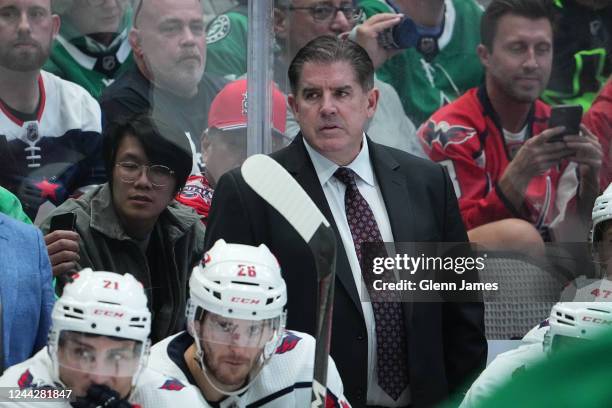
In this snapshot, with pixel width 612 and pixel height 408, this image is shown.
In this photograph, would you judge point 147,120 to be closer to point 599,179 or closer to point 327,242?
point 327,242

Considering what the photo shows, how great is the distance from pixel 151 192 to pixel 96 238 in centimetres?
21

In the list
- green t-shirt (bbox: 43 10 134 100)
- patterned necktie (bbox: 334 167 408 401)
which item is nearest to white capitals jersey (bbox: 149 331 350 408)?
patterned necktie (bbox: 334 167 408 401)

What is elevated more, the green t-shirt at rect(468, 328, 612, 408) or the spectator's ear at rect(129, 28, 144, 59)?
the spectator's ear at rect(129, 28, 144, 59)

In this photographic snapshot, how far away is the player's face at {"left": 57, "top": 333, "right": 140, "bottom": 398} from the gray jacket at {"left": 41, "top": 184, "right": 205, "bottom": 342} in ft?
0.92

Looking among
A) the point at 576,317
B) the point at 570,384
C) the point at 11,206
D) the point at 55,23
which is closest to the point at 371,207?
the point at 576,317

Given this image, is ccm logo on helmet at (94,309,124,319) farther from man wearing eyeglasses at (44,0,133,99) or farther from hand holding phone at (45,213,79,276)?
man wearing eyeglasses at (44,0,133,99)

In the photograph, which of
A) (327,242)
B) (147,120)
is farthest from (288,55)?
(327,242)

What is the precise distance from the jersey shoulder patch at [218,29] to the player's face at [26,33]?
0.43 meters

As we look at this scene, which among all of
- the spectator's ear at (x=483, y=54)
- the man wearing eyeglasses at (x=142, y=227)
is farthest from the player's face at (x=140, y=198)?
the spectator's ear at (x=483, y=54)

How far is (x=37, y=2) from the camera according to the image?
2662mm

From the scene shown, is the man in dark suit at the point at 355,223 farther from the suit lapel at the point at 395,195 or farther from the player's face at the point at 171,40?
the player's face at the point at 171,40

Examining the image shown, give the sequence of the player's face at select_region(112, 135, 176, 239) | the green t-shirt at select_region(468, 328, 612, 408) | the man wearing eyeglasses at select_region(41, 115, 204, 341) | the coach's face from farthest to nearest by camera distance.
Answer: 1. the coach's face
2. the player's face at select_region(112, 135, 176, 239)
3. the man wearing eyeglasses at select_region(41, 115, 204, 341)
4. the green t-shirt at select_region(468, 328, 612, 408)

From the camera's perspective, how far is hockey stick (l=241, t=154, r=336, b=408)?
6.14 feet

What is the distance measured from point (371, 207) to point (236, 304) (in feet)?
1.89
